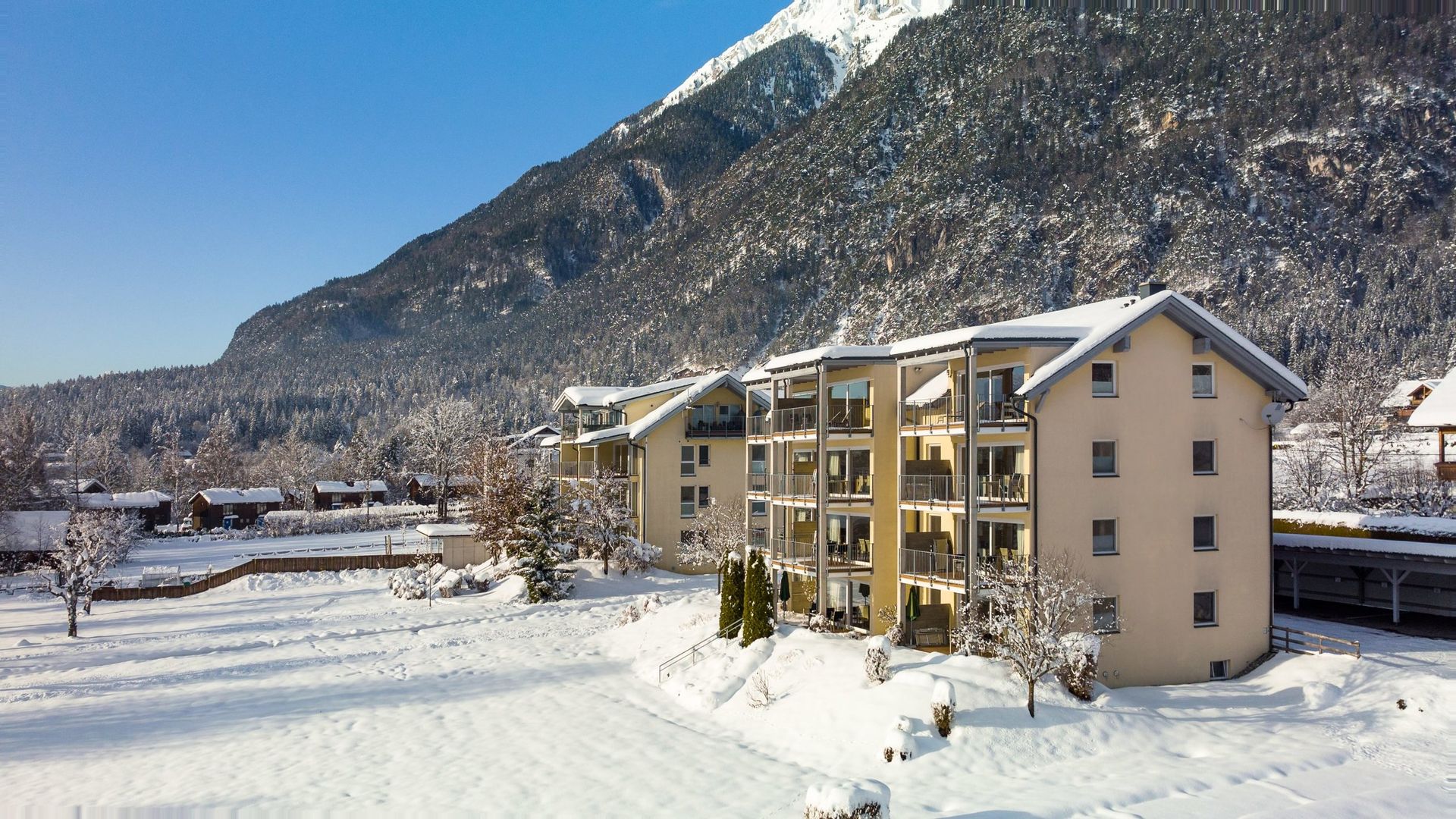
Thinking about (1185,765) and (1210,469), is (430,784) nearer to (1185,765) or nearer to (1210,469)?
(1185,765)

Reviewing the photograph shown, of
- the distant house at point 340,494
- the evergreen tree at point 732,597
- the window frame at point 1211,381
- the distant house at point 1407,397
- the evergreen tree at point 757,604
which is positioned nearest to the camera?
the window frame at point 1211,381

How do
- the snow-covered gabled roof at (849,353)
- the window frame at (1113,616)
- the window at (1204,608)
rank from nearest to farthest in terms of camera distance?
the window frame at (1113,616) → the window at (1204,608) → the snow-covered gabled roof at (849,353)

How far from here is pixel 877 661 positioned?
22.3 meters

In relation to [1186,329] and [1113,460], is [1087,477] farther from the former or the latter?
[1186,329]

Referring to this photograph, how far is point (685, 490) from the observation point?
156ft

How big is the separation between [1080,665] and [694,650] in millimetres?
12256

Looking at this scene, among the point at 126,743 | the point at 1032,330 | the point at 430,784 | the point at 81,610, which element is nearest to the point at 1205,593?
the point at 1032,330

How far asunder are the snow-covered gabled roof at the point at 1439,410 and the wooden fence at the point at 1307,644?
16201mm

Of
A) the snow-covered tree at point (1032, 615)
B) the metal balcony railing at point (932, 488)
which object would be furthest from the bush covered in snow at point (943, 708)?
the metal balcony railing at point (932, 488)

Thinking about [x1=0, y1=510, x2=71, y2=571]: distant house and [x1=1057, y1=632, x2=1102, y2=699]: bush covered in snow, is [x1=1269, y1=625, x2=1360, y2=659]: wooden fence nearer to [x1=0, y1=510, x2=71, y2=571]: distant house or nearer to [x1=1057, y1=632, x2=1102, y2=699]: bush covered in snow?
[x1=1057, y1=632, x2=1102, y2=699]: bush covered in snow

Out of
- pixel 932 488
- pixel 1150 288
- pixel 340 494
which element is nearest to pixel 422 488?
pixel 340 494

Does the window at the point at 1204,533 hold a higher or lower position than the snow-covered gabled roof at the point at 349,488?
higher

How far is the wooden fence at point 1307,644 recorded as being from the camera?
25.6m

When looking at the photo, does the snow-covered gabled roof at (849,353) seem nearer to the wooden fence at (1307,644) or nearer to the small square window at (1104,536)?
the small square window at (1104,536)
